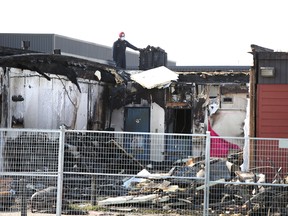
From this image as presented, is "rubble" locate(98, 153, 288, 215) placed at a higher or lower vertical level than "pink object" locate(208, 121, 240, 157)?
lower

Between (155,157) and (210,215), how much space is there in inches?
140

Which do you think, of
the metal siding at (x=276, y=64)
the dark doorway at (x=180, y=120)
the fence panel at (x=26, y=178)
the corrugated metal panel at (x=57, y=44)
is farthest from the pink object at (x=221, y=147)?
the corrugated metal panel at (x=57, y=44)

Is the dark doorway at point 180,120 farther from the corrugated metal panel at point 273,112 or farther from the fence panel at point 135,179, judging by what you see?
the corrugated metal panel at point 273,112

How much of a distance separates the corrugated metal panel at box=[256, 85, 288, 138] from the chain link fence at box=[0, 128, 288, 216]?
1.62 metres

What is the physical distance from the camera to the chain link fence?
12484mm

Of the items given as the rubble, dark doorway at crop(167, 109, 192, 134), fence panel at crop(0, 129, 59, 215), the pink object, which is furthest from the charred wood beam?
the pink object

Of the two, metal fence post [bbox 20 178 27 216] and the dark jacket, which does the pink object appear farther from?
the dark jacket

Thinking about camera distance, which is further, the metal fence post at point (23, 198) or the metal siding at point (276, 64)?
the metal siding at point (276, 64)

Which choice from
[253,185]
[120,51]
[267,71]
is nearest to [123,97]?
[120,51]

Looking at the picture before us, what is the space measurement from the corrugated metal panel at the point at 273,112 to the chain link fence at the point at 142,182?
1620mm

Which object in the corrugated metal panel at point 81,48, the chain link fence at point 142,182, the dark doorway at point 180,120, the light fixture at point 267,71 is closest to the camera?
the chain link fence at point 142,182

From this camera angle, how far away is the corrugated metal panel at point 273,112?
16.1 meters

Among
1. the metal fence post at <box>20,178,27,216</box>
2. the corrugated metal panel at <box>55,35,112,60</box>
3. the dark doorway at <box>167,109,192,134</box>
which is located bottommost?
the metal fence post at <box>20,178,27,216</box>

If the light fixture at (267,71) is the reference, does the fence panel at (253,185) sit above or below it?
below
